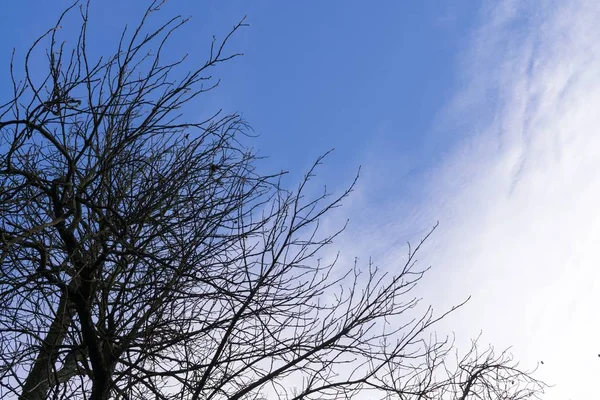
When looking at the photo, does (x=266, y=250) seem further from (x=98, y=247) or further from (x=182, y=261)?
(x=98, y=247)

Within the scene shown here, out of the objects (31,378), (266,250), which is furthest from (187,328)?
(31,378)

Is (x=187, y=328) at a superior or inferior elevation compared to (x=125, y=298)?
inferior

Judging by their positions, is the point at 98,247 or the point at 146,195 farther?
the point at 98,247

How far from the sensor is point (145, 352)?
122 inches

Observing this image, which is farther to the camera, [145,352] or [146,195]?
[146,195]

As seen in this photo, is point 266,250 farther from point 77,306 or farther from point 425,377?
point 425,377

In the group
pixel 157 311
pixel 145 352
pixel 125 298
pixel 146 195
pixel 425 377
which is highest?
pixel 146 195

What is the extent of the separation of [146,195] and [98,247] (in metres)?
0.59

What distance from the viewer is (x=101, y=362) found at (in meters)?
3.12

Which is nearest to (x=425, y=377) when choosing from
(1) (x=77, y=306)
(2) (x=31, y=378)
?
(1) (x=77, y=306)

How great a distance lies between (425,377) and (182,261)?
1.96 m

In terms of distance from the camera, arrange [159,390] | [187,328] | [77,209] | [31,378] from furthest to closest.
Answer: [31,378] → [159,390] → [187,328] → [77,209]

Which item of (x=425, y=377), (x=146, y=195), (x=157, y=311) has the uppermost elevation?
(x=146, y=195)

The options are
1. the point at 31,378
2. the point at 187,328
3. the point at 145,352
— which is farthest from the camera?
the point at 31,378
